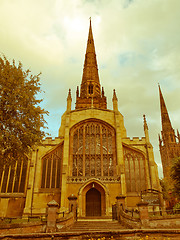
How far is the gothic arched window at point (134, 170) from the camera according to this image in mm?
23484

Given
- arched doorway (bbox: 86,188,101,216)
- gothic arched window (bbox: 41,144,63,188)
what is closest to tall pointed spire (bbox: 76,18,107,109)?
gothic arched window (bbox: 41,144,63,188)

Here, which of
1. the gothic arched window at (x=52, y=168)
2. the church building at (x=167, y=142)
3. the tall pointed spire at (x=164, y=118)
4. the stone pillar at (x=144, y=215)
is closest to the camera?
the stone pillar at (x=144, y=215)

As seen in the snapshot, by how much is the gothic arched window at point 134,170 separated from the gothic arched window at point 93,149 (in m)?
1.82

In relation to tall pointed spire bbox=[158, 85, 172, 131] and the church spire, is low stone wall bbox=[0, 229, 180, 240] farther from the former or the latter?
tall pointed spire bbox=[158, 85, 172, 131]

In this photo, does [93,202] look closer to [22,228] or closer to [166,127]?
[22,228]

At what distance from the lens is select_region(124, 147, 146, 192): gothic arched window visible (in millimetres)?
23484

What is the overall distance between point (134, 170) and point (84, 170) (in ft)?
19.8

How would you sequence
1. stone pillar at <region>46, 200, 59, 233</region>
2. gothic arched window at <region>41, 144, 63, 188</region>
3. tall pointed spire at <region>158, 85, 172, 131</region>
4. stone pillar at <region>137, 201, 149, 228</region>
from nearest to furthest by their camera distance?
stone pillar at <region>46, 200, 59, 233</region> → stone pillar at <region>137, 201, 149, 228</region> → gothic arched window at <region>41, 144, 63, 188</region> → tall pointed spire at <region>158, 85, 172, 131</region>

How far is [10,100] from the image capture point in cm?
1366

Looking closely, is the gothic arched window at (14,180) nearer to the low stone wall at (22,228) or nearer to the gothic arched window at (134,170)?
the low stone wall at (22,228)

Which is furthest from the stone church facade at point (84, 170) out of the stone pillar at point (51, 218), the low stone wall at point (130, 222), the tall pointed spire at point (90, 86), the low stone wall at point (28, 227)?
the tall pointed spire at point (90, 86)

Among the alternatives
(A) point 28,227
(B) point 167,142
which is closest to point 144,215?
(A) point 28,227

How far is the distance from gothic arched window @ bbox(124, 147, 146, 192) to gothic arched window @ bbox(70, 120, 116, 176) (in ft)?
5.96

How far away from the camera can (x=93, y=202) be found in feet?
74.3
